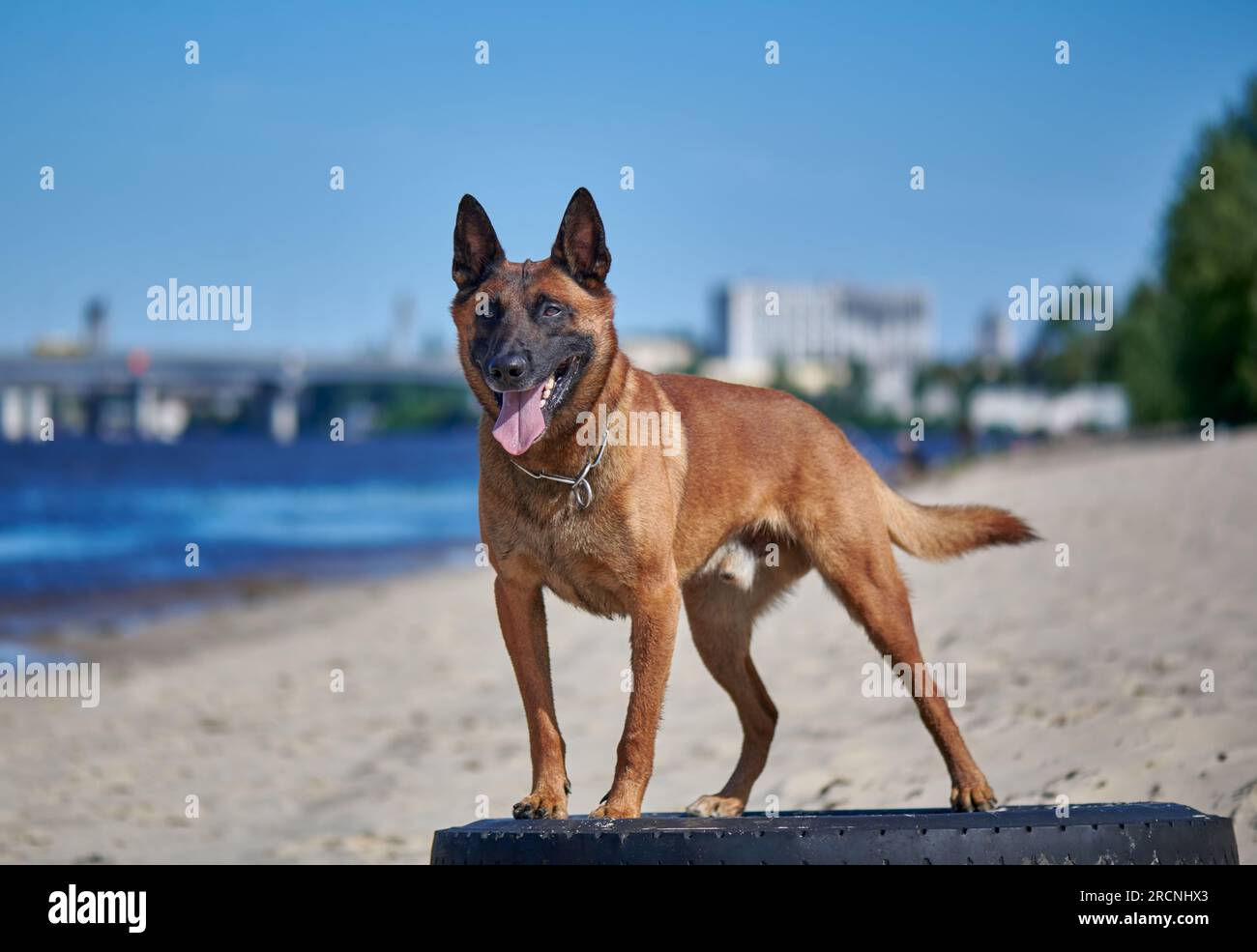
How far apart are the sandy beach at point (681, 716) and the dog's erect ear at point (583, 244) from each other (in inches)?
96.3

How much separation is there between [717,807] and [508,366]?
2.35 meters

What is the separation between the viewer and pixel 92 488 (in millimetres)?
57062

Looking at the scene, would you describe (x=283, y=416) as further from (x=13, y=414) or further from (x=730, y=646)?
(x=730, y=646)

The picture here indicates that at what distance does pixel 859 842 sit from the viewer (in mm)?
4691

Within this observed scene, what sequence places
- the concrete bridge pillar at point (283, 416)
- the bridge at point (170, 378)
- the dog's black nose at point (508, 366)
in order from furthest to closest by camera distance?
1. the concrete bridge pillar at point (283, 416)
2. the bridge at point (170, 378)
3. the dog's black nose at point (508, 366)

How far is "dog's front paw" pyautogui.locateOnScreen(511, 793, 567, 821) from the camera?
5.13 m

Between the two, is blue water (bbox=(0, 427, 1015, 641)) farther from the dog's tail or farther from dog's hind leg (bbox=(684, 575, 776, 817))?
the dog's tail

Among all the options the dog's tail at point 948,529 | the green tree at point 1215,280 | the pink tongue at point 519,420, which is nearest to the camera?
the pink tongue at point 519,420

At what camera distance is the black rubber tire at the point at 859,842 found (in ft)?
15.2

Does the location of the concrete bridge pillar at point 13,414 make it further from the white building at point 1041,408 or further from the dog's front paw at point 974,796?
the dog's front paw at point 974,796

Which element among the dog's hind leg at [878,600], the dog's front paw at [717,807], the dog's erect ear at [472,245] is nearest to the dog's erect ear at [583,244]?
the dog's erect ear at [472,245]

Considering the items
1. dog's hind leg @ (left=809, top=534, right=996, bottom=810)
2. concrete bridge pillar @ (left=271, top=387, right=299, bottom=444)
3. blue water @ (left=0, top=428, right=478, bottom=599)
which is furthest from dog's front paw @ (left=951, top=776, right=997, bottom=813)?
concrete bridge pillar @ (left=271, top=387, right=299, bottom=444)

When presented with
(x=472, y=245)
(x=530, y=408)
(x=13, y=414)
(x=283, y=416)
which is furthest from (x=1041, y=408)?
(x=530, y=408)
